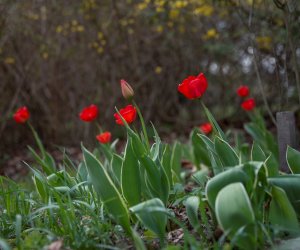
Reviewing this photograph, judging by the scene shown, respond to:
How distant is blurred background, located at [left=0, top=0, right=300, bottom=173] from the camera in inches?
255

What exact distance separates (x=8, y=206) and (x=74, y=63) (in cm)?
486

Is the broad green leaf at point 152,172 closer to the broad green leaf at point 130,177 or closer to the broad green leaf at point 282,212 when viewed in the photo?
the broad green leaf at point 130,177

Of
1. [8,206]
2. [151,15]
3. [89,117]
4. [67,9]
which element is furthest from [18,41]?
[8,206]

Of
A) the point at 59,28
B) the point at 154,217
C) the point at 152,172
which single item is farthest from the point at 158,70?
the point at 154,217

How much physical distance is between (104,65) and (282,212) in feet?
17.8

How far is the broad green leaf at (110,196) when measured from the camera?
1.98 meters

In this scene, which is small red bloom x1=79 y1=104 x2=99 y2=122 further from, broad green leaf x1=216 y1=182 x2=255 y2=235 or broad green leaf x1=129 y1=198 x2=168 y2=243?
broad green leaf x1=216 y1=182 x2=255 y2=235

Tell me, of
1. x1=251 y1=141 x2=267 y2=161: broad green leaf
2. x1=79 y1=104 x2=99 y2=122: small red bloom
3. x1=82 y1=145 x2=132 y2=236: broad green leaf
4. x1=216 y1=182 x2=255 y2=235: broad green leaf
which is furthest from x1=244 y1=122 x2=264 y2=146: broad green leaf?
x1=216 y1=182 x2=255 y2=235: broad green leaf

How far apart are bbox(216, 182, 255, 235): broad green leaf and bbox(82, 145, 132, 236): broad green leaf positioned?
462mm

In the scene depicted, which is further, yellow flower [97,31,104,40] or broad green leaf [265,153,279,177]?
yellow flower [97,31,104,40]

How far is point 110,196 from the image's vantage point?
2.00 m

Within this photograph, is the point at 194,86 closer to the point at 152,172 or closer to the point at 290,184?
the point at 152,172

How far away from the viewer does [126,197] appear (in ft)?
7.01

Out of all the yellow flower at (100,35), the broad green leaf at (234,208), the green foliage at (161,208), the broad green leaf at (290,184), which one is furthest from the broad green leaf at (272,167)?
the yellow flower at (100,35)
